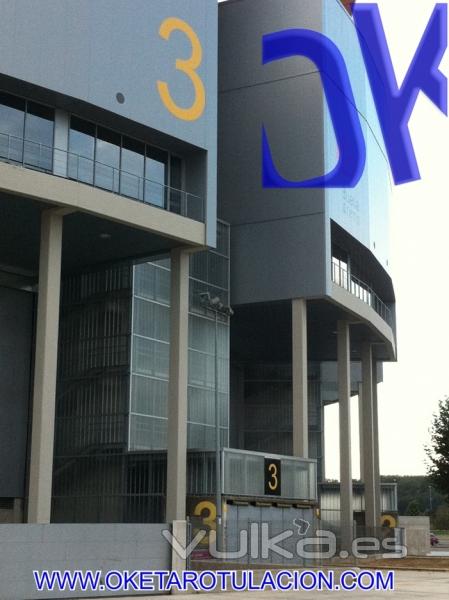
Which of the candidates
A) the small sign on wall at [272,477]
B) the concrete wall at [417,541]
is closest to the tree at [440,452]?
the concrete wall at [417,541]

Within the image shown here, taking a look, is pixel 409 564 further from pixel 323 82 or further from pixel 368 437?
pixel 323 82

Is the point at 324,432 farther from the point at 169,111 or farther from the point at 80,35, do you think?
the point at 80,35

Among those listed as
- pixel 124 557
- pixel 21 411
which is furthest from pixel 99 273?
pixel 124 557

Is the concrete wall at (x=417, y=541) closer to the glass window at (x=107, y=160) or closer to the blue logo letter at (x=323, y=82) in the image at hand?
the blue logo letter at (x=323, y=82)

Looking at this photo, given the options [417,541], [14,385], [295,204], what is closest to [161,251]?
[14,385]

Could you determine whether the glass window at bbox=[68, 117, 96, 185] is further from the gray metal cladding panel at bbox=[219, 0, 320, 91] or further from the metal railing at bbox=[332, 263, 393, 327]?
the metal railing at bbox=[332, 263, 393, 327]

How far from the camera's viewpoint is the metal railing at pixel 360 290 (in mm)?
45062

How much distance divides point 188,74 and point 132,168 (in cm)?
374

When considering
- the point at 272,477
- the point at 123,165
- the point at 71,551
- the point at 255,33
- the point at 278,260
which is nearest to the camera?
the point at 71,551

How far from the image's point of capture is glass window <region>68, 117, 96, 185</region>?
105ft

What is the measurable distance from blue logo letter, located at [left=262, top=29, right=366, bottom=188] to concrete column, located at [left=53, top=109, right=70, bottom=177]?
13.9m

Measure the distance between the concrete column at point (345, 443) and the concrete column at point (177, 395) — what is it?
46.8ft

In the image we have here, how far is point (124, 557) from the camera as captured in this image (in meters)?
26.3

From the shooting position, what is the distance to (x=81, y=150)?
3234cm
